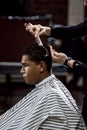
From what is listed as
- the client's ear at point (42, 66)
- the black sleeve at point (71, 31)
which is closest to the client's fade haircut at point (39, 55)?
the client's ear at point (42, 66)

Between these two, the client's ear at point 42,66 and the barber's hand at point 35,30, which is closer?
the client's ear at point 42,66

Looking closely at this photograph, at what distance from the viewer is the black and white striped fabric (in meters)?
2.06

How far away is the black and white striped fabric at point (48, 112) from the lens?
2.06 meters

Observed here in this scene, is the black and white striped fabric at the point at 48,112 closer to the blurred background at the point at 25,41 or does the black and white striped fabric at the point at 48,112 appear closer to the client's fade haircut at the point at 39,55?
the client's fade haircut at the point at 39,55

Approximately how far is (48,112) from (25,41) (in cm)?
261

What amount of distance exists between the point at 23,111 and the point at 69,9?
4.94 m

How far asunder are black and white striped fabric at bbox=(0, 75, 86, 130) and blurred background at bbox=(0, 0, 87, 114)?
138cm

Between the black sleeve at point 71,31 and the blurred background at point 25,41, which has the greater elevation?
the black sleeve at point 71,31

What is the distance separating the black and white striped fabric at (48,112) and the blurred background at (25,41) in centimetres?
138

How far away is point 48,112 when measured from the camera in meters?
2.07

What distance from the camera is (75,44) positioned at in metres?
5.39

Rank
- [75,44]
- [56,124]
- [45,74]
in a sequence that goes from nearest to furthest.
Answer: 1. [56,124]
2. [45,74]
3. [75,44]

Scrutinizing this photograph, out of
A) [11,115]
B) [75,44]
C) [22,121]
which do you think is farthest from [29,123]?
[75,44]

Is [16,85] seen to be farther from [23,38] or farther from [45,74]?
[45,74]
